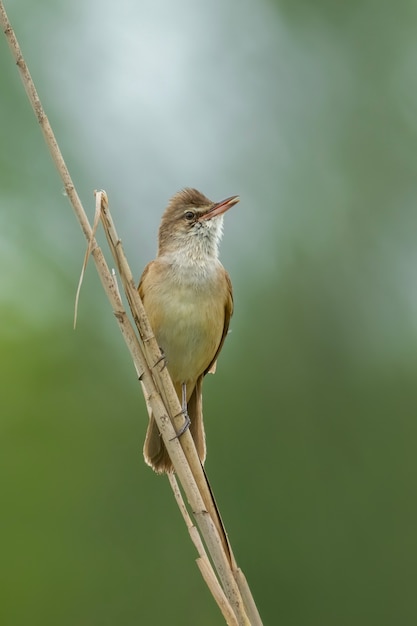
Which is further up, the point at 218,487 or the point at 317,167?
the point at 317,167

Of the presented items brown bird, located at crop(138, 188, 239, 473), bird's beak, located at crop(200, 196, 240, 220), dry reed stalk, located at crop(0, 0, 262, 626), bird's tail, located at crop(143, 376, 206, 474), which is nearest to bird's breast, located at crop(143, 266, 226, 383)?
brown bird, located at crop(138, 188, 239, 473)

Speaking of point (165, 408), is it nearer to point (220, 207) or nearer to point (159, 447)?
point (159, 447)

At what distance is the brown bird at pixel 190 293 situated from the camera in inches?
172

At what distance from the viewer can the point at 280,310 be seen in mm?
8539

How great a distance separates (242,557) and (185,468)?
14.1ft

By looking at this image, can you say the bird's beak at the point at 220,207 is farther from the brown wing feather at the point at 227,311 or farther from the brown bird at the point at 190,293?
the brown wing feather at the point at 227,311

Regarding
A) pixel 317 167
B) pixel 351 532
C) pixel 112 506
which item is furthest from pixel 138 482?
pixel 317 167

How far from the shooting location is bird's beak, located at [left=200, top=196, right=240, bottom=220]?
4.46 meters

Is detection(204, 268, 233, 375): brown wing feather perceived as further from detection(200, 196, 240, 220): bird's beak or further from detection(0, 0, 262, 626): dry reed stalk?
detection(0, 0, 262, 626): dry reed stalk

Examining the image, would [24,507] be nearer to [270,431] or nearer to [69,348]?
[69,348]

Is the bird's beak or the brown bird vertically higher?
the bird's beak

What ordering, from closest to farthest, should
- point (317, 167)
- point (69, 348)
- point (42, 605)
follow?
point (42, 605)
point (69, 348)
point (317, 167)

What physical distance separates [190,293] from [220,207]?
1.37 feet

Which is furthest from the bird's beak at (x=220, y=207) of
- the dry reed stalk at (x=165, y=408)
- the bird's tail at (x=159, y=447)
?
the dry reed stalk at (x=165, y=408)
